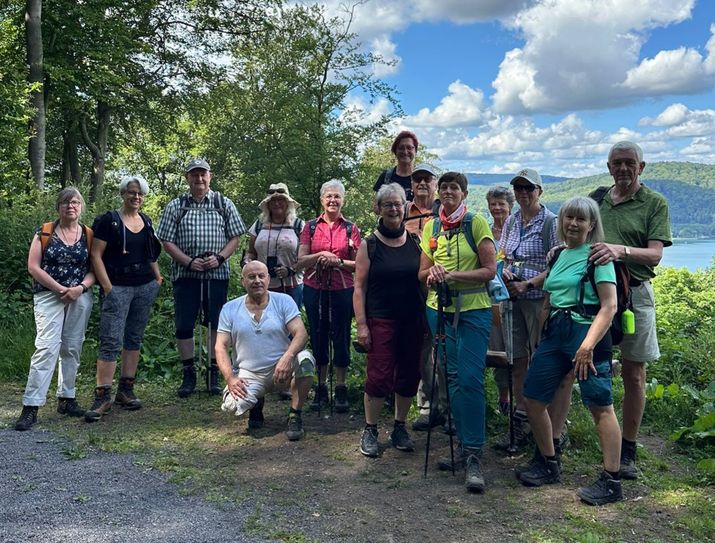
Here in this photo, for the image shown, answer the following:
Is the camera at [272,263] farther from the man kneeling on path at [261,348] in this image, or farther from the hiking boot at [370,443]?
the hiking boot at [370,443]

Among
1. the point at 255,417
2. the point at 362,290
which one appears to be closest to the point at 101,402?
the point at 255,417

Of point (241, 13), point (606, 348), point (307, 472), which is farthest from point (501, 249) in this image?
point (241, 13)

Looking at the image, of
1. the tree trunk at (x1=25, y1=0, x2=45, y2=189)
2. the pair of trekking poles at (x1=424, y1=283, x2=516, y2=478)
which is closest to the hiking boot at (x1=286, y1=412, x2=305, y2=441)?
the pair of trekking poles at (x1=424, y1=283, x2=516, y2=478)

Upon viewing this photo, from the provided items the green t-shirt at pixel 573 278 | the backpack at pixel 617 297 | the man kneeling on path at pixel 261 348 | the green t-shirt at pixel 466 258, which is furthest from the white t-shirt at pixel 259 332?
the backpack at pixel 617 297

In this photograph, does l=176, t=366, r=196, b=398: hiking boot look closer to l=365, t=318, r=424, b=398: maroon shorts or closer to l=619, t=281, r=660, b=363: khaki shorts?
l=365, t=318, r=424, b=398: maroon shorts

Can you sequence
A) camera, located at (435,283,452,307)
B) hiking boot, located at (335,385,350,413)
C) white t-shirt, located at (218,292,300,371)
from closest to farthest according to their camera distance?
camera, located at (435,283,452,307)
white t-shirt, located at (218,292,300,371)
hiking boot, located at (335,385,350,413)

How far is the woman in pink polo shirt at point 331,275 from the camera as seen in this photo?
5.55 meters

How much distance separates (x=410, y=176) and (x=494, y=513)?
A: 122 inches

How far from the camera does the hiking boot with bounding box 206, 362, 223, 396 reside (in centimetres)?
645

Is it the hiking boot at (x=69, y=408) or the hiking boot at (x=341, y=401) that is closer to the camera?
the hiking boot at (x=69, y=408)

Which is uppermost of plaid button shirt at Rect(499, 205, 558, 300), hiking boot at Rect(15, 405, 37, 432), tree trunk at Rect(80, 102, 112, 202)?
tree trunk at Rect(80, 102, 112, 202)

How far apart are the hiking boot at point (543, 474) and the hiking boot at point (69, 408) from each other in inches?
160

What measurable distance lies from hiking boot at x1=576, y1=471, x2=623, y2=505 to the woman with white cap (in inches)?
127

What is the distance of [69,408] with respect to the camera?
5.75 m
